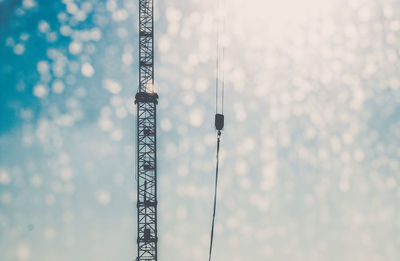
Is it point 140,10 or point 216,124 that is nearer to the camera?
point 216,124

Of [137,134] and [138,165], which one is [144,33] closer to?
[137,134]

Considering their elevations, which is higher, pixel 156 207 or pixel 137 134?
pixel 137 134

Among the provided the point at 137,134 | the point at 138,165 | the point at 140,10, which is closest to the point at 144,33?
the point at 140,10

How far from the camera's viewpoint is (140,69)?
48125 millimetres

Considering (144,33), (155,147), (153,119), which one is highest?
(144,33)

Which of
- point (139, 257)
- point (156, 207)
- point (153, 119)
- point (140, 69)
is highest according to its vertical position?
point (140, 69)

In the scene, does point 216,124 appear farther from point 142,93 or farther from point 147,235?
point 147,235

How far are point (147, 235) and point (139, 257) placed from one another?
277cm

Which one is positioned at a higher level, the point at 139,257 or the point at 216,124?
the point at 216,124

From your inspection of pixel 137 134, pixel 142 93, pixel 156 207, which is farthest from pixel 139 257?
pixel 142 93

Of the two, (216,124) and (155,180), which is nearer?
(216,124)

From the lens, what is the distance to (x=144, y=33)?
48.7m

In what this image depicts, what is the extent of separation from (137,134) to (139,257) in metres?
13.5

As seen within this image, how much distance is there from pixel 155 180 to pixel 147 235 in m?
5.98
